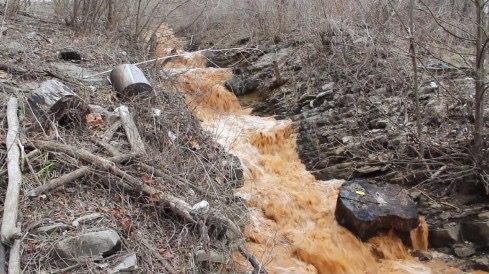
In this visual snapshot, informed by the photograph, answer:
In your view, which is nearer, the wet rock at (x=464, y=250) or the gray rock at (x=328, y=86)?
the wet rock at (x=464, y=250)

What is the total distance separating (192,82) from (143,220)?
675 cm

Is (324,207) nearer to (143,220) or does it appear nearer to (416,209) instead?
(416,209)

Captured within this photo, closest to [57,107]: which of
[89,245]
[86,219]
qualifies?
[86,219]

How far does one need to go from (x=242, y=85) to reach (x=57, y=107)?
618cm

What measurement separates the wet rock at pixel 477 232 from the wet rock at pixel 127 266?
4217 mm

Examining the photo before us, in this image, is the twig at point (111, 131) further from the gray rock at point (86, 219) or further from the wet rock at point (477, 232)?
the wet rock at point (477, 232)

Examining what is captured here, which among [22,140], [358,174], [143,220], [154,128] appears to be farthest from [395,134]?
[22,140]

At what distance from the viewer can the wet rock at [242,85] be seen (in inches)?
425

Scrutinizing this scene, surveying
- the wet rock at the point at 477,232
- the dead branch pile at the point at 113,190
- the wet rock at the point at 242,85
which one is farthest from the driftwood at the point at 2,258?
the wet rock at the point at 242,85

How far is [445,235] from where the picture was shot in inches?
230

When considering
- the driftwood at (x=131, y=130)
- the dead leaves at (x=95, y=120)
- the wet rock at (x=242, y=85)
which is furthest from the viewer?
the wet rock at (x=242, y=85)

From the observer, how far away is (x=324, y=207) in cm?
663

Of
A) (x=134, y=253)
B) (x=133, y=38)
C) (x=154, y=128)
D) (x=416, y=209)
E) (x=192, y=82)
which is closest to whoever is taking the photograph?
(x=134, y=253)

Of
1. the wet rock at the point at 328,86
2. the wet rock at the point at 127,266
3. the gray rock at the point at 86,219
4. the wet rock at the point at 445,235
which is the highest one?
the gray rock at the point at 86,219
